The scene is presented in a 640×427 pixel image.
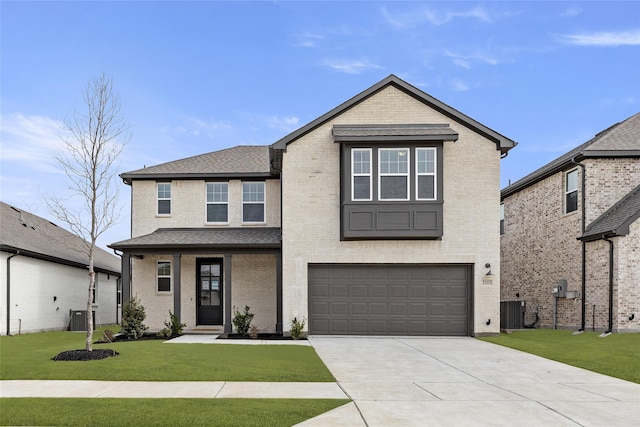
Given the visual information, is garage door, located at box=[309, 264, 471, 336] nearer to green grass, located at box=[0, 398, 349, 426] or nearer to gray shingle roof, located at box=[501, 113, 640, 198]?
gray shingle roof, located at box=[501, 113, 640, 198]

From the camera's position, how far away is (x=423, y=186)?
1752 cm

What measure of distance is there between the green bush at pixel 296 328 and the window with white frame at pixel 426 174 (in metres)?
5.83

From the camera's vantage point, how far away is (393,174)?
1747cm

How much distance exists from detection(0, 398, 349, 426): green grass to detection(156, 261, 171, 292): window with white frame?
12.8 metres

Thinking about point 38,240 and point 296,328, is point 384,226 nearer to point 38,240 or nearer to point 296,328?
point 296,328

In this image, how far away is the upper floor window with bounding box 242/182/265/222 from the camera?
21.0 m

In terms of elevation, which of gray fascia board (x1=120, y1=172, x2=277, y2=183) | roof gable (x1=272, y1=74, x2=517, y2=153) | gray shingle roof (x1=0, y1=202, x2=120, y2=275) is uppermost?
roof gable (x1=272, y1=74, x2=517, y2=153)

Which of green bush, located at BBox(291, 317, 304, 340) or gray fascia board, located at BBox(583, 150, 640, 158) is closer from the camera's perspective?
green bush, located at BBox(291, 317, 304, 340)

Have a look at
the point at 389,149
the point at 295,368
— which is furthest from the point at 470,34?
the point at 295,368

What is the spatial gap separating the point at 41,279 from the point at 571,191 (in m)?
21.9

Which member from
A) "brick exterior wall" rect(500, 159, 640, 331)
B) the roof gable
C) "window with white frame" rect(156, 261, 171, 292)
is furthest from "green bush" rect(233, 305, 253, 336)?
"brick exterior wall" rect(500, 159, 640, 331)

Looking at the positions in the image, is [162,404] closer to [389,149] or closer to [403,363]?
[403,363]

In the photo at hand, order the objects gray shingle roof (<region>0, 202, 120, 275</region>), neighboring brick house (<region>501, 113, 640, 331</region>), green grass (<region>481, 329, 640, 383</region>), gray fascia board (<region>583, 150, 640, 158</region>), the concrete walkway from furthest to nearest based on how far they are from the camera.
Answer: gray shingle roof (<region>0, 202, 120, 275</region>)
gray fascia board (<region>583, 150, 640, 158</region>)
neighboring brick house (<region>501, 113, 640, 331</region>)
green grass (<region>481, 329, 640, 383</region>)
the concrete walkway

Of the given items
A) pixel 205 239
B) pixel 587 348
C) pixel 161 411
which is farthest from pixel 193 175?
pixel 587 348
